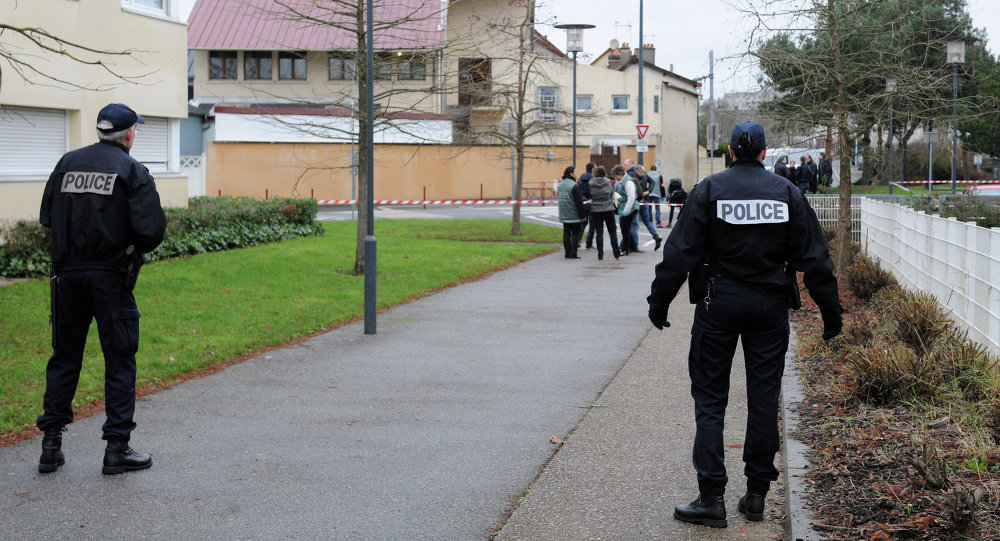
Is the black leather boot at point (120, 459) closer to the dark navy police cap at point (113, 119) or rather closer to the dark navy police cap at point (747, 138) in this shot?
the dark navy police cap at point (113, 119)

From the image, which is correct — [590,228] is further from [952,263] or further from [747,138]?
[747,138]

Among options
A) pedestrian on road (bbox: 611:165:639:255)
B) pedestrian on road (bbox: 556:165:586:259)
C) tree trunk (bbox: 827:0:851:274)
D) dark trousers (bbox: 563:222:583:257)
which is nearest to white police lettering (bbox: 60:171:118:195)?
tree trunk (bbox: 827:0:851:274)

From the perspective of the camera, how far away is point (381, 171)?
48.3m

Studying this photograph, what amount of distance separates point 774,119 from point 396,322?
5.27m

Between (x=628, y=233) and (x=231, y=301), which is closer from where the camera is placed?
(x=231, y=301)

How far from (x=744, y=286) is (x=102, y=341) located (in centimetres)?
348

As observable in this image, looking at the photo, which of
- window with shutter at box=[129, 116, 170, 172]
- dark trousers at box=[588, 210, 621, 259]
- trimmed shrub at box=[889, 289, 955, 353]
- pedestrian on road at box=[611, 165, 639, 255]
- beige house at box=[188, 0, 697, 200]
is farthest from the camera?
beige house at box=[188, 0, 697, 200]

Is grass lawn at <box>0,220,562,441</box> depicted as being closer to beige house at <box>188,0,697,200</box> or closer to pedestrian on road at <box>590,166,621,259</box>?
pedestrian on road at <box>590,166,621,259</box>

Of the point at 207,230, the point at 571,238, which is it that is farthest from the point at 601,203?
the point at 207,230

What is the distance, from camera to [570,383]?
8711 mm

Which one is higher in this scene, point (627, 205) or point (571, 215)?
point (627, 205)

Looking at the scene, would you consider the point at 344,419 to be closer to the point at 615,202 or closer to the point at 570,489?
the point at 570,489

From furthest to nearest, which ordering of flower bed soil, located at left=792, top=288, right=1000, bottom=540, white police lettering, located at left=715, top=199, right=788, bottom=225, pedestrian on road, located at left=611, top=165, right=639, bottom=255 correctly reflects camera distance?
pedestrian on road, located at left=611, top=165, right=639, bottom=255, white police lettering, located at left=715, top=199, right=788, bottom=225, flower bed soil, located at left=792, top=288, right=1000, bottom=540

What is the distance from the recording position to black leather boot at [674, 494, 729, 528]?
5.07 meters
